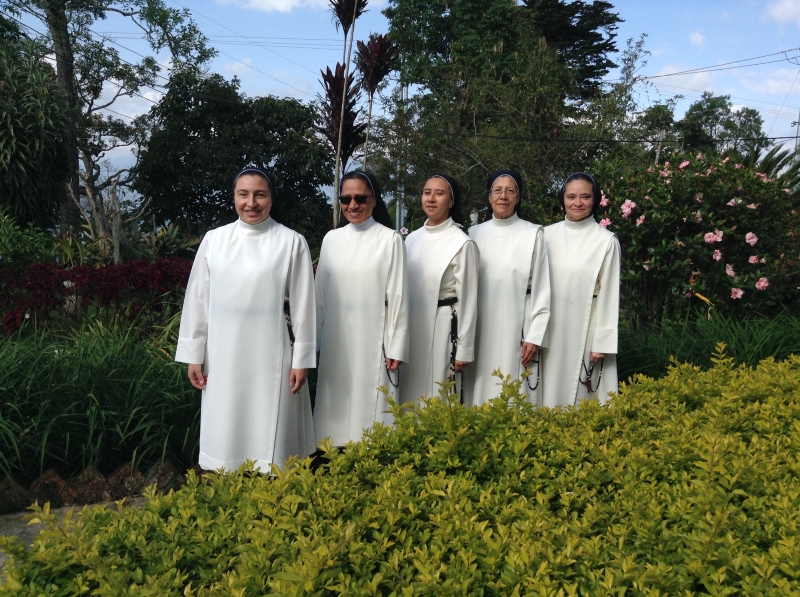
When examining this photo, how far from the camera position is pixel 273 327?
3779mm

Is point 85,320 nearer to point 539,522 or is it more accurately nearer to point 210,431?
point 210,431

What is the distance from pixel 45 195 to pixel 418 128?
12243 millimetres

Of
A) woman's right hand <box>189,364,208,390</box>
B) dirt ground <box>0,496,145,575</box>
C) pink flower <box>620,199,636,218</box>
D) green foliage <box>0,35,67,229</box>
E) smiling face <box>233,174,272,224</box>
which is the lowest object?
dirt ground <box>0,496,145,575</box>

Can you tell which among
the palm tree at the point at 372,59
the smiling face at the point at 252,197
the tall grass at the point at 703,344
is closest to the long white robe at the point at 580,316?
the tall grass at the point at 703,344

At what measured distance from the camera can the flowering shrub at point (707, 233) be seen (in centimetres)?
659

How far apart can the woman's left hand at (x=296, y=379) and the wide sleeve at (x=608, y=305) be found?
1803 mm

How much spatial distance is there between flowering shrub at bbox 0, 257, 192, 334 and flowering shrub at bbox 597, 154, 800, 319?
3.92 metres

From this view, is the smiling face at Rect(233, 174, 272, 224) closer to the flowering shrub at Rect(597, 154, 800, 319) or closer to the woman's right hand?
the woman's right hand

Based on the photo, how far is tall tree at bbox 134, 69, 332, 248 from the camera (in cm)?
1961

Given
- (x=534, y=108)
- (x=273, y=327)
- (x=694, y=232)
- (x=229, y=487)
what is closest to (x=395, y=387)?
(x=273, y=327)

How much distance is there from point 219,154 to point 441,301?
53.8ft

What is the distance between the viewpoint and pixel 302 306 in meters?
3.79

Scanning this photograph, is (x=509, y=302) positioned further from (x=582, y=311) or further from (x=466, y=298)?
(x=582, y=311)

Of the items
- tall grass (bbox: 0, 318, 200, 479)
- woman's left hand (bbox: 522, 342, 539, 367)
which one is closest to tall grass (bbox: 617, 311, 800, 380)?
woman's left hand (bbox: 522, 342, 539, 367)
